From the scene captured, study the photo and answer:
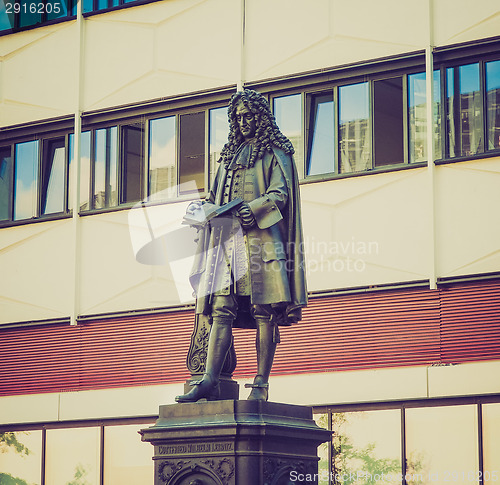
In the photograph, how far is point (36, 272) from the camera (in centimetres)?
2438

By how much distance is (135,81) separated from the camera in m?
24.1

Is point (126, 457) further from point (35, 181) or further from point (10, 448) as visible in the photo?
point (35, 181)

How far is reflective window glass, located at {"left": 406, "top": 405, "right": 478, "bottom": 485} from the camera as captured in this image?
19.7 meters

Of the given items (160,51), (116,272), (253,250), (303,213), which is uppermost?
(160,51)

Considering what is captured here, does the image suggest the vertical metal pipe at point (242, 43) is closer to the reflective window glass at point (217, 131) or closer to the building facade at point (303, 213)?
the building facade at point (303, 213)

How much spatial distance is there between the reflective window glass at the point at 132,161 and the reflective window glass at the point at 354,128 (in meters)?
→ 4.29

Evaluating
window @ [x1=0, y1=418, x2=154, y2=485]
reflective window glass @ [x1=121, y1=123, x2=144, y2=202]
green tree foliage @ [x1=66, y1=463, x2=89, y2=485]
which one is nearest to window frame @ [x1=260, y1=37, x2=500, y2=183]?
reflective window glass @ [x1=121, y1=123, x2=144, y2=202]

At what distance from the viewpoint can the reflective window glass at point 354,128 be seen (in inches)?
846

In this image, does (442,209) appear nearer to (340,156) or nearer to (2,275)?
(340,156)

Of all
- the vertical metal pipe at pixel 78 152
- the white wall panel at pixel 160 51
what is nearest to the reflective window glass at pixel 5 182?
the vertical metal pipe at pixel 78 152

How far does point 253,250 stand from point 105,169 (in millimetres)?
13036

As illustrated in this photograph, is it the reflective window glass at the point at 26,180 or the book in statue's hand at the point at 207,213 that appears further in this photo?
the reflective window glass at the point at 26,180

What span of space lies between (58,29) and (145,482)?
9.04 m

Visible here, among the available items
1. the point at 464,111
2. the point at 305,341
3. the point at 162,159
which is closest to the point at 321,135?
the point at 464,111
